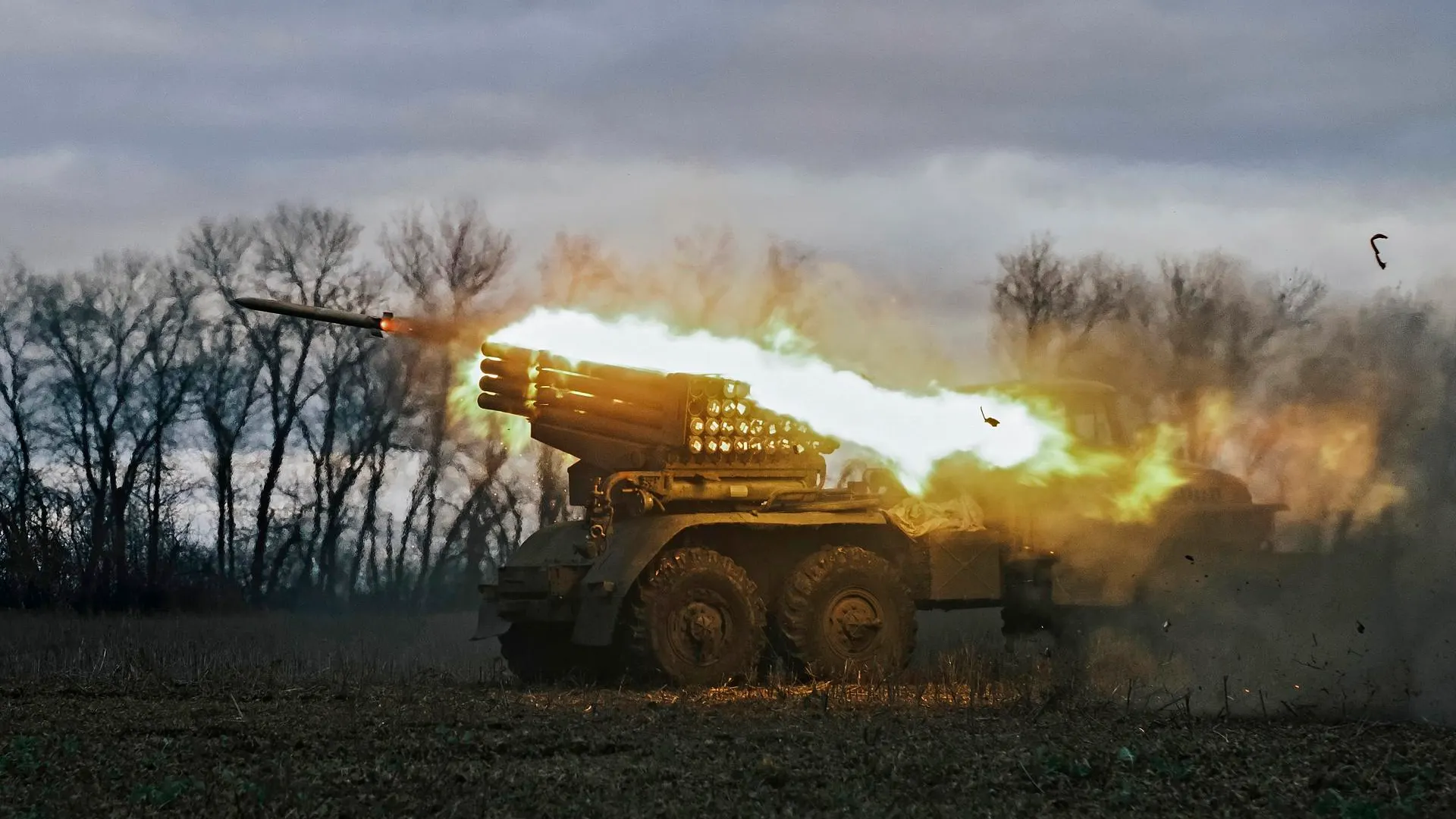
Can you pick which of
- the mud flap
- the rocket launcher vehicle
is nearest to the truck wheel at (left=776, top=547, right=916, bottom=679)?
the rocket launcher vehicle

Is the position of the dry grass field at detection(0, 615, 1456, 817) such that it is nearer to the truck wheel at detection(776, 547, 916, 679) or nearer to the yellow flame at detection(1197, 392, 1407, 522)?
the truck wheel at detection(776, 547, 916, 679)

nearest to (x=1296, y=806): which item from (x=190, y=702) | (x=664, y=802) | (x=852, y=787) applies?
(x=852, y=787)

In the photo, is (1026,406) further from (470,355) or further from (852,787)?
(852,787)

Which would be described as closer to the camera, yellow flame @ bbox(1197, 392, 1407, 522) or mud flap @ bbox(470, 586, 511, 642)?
yellow flame @ bbox(1197, 392, 1407, 522)

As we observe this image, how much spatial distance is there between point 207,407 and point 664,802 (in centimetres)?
3279

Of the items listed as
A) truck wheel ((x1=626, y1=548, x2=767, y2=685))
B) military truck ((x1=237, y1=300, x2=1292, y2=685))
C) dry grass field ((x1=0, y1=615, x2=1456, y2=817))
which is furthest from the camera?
military truck ((x1=237, y1=300, x2=1292, y2=685))

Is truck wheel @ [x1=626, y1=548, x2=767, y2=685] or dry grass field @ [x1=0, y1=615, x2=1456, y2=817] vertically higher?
truck wheel @ [x1=626, y1=548, x2=767, y2=685]

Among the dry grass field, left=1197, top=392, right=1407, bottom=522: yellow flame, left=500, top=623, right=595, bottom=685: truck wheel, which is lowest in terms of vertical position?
the dry grass field

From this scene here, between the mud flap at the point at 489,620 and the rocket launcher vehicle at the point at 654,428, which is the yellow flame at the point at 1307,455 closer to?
the rocket launcher vehicle at the point at 654,428

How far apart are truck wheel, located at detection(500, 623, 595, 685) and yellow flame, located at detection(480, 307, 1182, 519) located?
3.10 meters

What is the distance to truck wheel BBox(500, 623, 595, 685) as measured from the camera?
18.8m

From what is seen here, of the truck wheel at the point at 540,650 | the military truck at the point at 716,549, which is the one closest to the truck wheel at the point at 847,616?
the military truck at the point at 716,549

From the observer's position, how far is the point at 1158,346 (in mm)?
30969

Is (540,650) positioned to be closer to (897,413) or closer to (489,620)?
(489,620)
